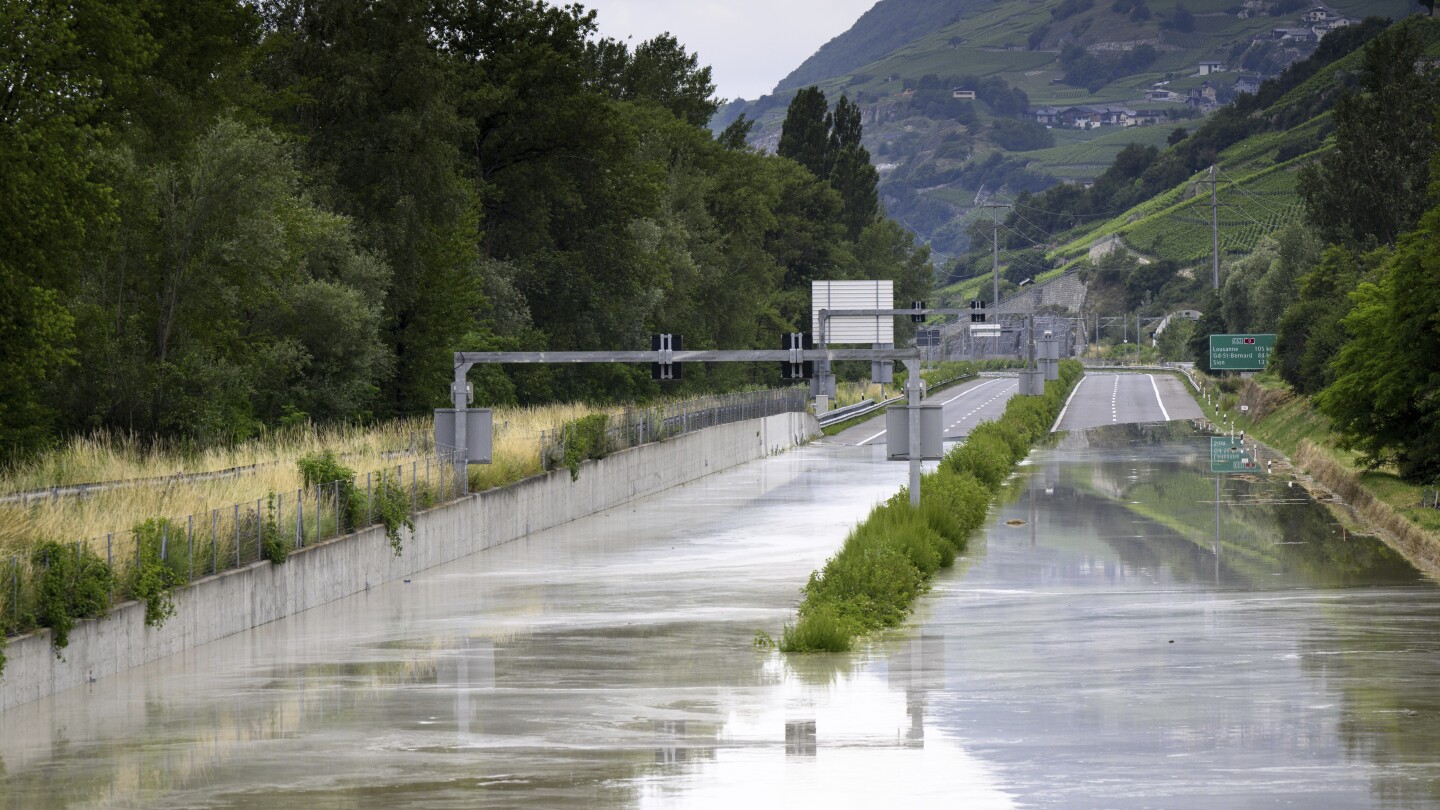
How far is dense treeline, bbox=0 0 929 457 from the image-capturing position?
3538 cm

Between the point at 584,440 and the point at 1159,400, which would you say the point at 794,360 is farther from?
the point at 1159,400

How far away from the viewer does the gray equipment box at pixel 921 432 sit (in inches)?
1499

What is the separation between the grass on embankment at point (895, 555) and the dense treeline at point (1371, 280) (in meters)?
9.99

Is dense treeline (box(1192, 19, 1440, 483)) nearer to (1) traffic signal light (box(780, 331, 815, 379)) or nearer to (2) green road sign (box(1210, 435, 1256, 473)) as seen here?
(2) green road sign (box(1210, 435, 1256, 473))

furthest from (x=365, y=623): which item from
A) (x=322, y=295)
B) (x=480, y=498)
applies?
(x=322, y=295)

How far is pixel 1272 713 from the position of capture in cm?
1825

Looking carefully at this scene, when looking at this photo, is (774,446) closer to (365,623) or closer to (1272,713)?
(365,623)

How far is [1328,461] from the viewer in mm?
58188

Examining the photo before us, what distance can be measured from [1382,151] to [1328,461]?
3604cm

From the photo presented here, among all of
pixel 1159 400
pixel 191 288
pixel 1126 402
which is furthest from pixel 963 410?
pixel 191 288

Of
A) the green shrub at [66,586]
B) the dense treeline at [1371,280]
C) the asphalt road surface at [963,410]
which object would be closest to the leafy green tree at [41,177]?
the green shrub at [66,586]

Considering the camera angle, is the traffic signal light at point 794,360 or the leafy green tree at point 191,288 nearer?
the leafy green tree at point 191,288

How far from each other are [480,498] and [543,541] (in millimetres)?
3080

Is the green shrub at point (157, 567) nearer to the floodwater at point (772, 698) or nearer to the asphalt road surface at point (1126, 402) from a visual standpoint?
the floodwater at point (772, 698)
